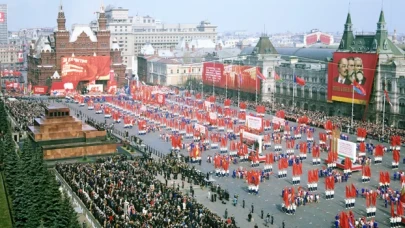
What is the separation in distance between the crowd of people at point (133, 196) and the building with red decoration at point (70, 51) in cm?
6915

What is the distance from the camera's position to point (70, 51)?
115 m

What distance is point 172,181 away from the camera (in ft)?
144

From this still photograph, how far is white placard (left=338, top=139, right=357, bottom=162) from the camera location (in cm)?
4691

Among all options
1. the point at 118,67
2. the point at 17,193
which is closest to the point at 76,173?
the point at 17,193

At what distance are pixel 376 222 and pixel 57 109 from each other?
1427 inches

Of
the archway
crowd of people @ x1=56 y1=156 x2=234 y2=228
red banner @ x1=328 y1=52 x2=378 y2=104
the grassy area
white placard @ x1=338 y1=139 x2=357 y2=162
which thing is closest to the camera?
crowd of people @ x1=56 y1=156 x2=234 y2=228

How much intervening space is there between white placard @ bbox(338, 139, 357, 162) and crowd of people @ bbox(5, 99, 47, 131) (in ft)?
119

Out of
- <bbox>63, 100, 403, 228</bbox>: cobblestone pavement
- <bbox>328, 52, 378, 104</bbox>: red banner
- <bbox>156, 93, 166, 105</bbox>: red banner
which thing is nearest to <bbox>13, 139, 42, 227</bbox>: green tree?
<bbox>63, 100, 403, 228</bbox>: cobblestone pavement

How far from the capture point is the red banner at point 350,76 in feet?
229

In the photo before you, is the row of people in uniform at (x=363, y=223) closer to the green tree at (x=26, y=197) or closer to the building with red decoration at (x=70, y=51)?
the green tree at (x=26, y=197)

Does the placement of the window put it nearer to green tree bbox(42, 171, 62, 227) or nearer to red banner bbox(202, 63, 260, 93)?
red banner bbox(202, 63, 260, 93)

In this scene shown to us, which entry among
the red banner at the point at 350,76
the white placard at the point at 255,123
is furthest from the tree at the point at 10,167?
the red banner at the point at 350,76

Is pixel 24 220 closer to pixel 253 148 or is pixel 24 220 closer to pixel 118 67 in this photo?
pixel 253 148

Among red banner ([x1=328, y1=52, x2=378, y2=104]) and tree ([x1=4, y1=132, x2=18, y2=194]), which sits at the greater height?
red banner ([x1=328, y1=52, x2=378, y2=104])
